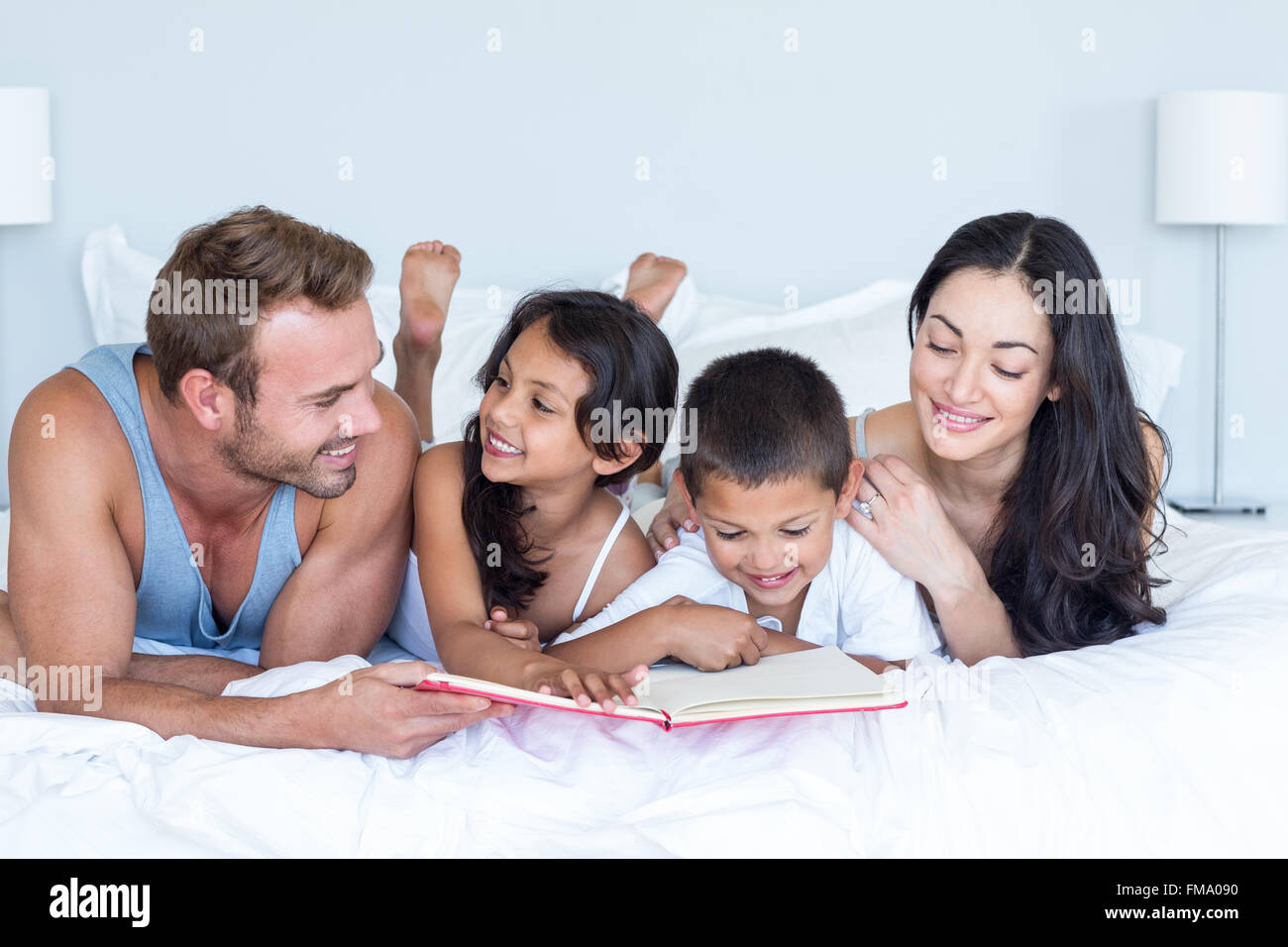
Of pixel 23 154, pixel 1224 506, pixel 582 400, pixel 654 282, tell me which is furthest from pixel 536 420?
pixel 1224 506

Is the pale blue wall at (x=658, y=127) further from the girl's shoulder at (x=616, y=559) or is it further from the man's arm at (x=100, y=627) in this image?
the man's arm at (x=100, y=627)

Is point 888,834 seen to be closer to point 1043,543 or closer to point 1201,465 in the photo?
point 1043,543

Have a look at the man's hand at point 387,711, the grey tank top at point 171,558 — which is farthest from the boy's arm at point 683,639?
the grey tank top at point 171,558

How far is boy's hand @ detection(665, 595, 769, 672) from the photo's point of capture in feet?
4.59

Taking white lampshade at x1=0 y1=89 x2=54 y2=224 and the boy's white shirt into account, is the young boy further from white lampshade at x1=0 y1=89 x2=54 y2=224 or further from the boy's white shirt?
white lampshade at x1=0 y1=89 x2=54 y2=224

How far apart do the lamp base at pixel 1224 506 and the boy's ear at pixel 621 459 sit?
178 cm

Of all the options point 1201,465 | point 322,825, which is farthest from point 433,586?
point 1201,465

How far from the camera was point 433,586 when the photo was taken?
1599 mm

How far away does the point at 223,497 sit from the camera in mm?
1580

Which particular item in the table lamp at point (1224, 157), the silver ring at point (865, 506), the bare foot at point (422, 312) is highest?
the table lamp at point (1224, 157)

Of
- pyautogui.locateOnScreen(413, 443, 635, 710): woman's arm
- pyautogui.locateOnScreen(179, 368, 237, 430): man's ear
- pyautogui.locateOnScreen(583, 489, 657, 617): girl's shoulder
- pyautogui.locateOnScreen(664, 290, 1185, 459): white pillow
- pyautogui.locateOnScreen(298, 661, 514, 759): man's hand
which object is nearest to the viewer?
pyautogui.locateOnScreen(298, 661, 514, 759): man's hand

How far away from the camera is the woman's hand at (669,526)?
176cm

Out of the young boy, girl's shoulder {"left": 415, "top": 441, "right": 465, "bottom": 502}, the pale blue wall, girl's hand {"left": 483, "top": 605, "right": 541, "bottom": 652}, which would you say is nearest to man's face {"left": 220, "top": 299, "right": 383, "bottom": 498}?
girl's shoulder {"left": 415, "top": 441, "right": 465, "bottom": 502}

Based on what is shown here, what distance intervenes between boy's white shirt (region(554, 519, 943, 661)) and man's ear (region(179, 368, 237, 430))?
0.52 meters
